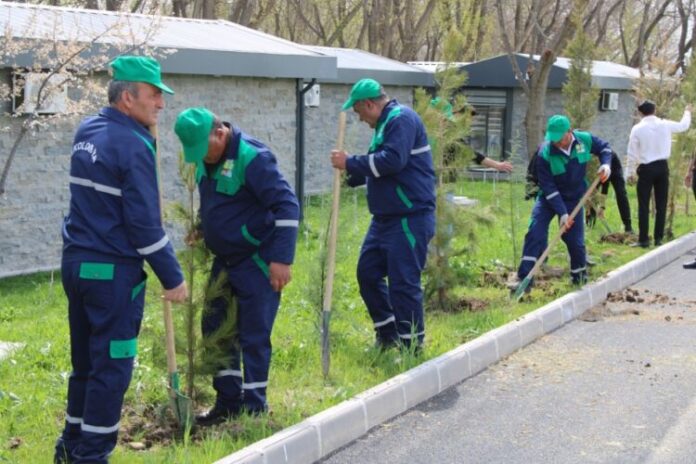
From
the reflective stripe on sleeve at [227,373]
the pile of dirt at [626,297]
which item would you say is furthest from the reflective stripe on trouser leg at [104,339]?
the pile of dirt at [626,297]

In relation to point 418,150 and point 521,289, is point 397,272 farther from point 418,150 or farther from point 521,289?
point 521,289

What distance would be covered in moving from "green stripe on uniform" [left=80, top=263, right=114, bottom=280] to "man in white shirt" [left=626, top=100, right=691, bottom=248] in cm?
1022

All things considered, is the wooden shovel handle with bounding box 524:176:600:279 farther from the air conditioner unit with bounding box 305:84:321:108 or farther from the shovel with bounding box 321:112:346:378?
the air conditioner unit with bounding box 305:84:321:108

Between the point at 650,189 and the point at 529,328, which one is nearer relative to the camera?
the point at 529,328

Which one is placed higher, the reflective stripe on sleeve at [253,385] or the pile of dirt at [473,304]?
the reflective stripe on sleeve at [253,385]

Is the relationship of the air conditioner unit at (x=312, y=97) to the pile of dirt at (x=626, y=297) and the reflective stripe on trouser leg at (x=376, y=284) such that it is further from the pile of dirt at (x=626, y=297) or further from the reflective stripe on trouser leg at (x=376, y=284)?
the reflective stripe on trouser leg at (x=376, y=284)

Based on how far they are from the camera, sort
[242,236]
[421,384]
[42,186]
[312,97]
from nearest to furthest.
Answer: [242,236] < [421,384] < [42,186] < [312,97]

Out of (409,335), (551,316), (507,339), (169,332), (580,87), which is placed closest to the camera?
(169,332)

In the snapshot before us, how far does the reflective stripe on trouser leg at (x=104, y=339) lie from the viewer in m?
4.84

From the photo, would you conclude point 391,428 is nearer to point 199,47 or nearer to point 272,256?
point 272,256

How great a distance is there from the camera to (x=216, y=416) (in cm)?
598

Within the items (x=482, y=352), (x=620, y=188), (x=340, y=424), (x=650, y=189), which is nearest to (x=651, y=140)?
(x=650, y=189)

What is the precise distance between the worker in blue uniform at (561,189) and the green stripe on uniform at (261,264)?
4.95 meters

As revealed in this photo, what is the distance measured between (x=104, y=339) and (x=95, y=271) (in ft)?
1.06
